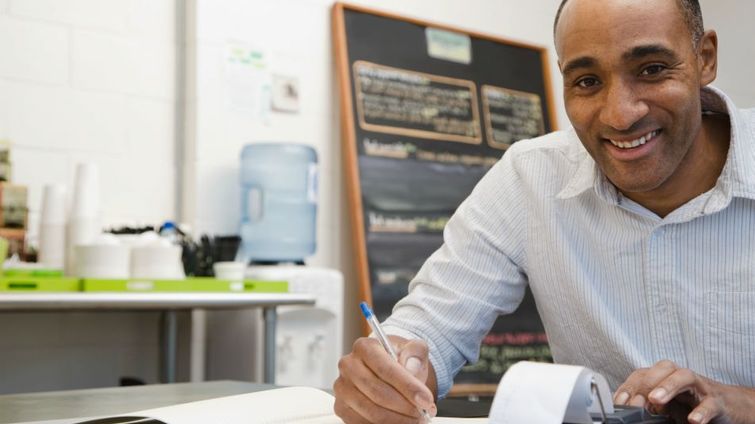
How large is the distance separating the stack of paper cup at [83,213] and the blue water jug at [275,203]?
616 millimetres

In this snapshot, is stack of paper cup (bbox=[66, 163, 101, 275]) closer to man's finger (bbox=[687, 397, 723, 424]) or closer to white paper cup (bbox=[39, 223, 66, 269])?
white paper cup (bbox=[39, 223, 66, 269])

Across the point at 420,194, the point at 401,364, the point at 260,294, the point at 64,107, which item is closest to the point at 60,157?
the point at 64,107

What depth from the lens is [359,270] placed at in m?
3.55

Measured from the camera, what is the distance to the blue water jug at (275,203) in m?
3.24

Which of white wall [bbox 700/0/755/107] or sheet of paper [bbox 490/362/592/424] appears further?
white wall [bbox 700/0/755/107]

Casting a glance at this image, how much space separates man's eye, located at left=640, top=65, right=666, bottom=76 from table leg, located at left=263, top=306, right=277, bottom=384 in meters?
1.85

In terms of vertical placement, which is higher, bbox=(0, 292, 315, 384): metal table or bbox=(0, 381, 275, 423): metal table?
bbox=(0, 292, 315, 384): metal table

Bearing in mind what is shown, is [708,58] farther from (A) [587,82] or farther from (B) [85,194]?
(B) [85,194]

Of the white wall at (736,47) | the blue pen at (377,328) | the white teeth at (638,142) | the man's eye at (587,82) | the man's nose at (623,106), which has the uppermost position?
the white wall at (736,47)

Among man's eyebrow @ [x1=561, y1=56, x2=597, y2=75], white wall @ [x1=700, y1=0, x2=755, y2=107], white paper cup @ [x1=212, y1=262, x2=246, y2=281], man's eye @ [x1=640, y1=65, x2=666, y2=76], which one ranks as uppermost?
white wall @ [x1=700, y1=0, x2=755, y2=107]

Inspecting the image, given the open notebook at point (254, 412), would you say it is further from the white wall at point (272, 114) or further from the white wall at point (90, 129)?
the white wall at point (272, 114)

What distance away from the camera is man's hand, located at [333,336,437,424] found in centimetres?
99

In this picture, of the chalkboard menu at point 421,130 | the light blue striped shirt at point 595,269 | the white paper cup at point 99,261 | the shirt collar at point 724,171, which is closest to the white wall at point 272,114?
the chalkboard menu at point 421,130

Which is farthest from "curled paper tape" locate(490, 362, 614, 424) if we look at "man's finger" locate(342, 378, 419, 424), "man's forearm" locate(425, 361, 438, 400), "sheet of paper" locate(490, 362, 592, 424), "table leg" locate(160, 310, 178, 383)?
"table leg" locate(160, 310, 178, 383)
